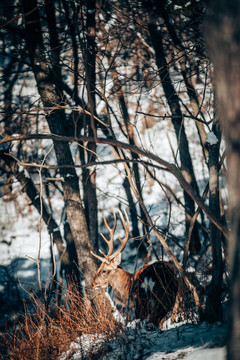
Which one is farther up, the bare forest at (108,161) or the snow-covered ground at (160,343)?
the bare forest at (108,161)

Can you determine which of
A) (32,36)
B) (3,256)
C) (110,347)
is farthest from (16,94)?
(110,347)

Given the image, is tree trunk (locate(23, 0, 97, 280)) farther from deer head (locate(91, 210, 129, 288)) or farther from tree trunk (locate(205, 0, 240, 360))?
tree trunk (locate(205, 0, 240, 360))

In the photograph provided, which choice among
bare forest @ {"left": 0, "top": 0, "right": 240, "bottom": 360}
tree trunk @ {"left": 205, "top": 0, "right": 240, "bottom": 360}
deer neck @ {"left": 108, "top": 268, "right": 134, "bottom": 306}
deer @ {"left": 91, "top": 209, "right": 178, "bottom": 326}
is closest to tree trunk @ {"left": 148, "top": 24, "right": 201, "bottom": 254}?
bare forest @ {"left": 0, "top": 0, "right": 240, "bottom": 360}

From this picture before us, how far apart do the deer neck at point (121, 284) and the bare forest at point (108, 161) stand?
5 cm

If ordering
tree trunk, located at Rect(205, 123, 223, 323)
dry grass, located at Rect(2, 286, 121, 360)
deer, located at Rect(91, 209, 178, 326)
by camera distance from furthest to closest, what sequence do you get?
deer, located at Rect(91, 209, 178, 326) → dry grass, located at Rect(2, 286, 121, 360) → tree trunk, located at Rect(205, 123, 223, 323)

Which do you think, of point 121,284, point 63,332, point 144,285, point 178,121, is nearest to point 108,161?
point 144,285

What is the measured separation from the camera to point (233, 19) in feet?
4.16

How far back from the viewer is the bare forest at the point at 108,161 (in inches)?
115

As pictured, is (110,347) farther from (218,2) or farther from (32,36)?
(32,36)

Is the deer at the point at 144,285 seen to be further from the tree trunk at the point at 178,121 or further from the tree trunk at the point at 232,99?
the tree trunk at the point at 232,99

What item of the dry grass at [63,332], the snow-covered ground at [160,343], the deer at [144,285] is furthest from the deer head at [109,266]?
the snow-covered ground at [160,343]

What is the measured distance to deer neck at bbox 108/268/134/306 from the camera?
4.98 metres

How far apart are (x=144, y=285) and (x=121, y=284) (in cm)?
63

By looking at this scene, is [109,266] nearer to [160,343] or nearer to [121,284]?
[121,284]
